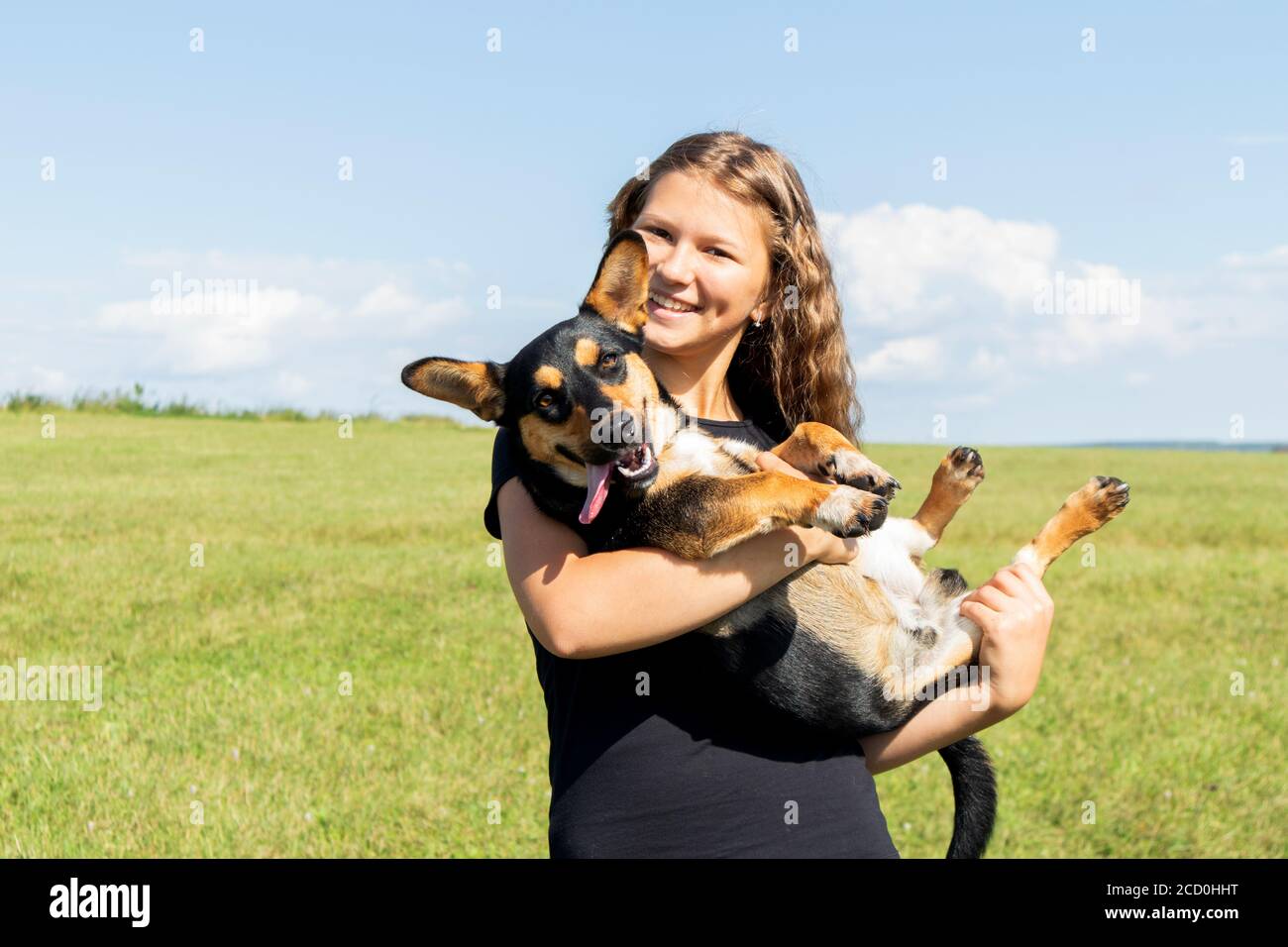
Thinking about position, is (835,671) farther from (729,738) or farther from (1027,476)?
(1027,476)

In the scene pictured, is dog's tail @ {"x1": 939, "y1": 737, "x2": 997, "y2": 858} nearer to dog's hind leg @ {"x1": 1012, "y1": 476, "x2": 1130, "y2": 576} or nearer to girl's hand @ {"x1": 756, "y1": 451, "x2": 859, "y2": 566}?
dog's hind leg @ {"x1": 1012, "y1": 476, "x2": 1130, "y2": 576}

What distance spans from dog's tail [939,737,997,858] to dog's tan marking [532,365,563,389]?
1.66m

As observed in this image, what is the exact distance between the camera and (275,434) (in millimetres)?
25625

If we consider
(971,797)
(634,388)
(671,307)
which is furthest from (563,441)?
(971,797)

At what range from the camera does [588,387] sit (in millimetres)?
3193

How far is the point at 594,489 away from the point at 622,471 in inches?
4.4

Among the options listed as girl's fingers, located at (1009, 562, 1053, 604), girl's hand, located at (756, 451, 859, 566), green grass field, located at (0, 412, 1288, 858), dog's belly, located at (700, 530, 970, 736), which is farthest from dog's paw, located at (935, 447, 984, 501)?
green grass field, located at (0, 412, 1288, 858)

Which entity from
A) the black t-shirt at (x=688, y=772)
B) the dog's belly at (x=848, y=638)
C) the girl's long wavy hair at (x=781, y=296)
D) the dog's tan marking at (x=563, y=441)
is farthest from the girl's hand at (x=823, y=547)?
the girl's long wavy hair at (x=781, y=296)

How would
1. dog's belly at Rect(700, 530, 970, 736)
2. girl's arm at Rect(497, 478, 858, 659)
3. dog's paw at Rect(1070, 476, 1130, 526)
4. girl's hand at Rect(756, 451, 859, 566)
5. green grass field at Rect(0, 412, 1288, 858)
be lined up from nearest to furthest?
girl's arm at Rect(497, 478, 858, 659) → girl's hand at Rect(756, 451, 859, 566) → dog's belly at Rect(700, 530, 970, 736) → dog's paw at Rect(1070, 476, 1130, 526) → green grass field at Rect(0, 412, 1288, 858)

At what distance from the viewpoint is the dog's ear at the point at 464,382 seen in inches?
124

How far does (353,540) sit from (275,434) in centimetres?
1248

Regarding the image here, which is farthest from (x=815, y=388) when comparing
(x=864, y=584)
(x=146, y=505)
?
(x=146, y=505)

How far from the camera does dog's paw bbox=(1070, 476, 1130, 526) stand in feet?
11.3

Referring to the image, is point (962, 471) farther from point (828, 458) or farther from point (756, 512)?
point (756, 512)
